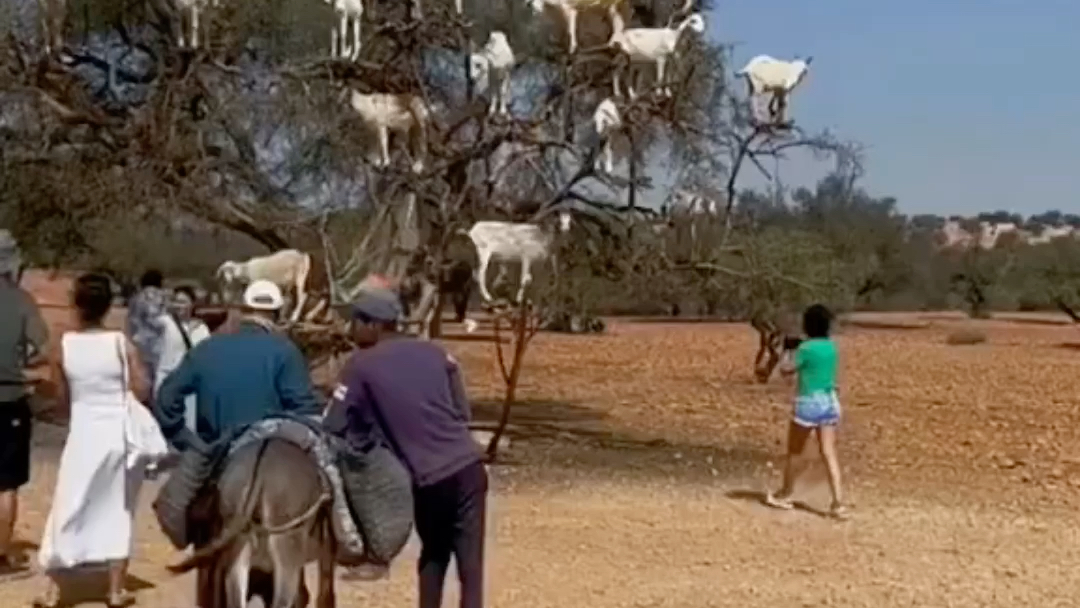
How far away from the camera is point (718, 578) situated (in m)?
11.0

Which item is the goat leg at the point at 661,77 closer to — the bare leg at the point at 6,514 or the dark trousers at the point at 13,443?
the dark trousers at the point at 13,443

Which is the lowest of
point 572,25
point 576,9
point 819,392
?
point 819,392

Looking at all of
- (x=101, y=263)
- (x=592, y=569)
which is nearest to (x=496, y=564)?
(x=592, y=569)

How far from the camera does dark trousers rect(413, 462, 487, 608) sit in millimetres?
7742

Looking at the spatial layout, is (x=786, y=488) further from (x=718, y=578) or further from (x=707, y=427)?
(x=707, y=427)

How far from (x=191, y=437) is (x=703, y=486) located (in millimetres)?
8502

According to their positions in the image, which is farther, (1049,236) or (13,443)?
(1049,236)

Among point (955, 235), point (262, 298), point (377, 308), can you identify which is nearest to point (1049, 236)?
point (955, 235)

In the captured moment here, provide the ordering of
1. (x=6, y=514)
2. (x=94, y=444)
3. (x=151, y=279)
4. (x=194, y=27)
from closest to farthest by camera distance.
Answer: (x=94, y=444), (x=6, y=514), (x=151, y=279), (x=194, y=27)

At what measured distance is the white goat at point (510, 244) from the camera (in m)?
16.3

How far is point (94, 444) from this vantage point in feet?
30.2

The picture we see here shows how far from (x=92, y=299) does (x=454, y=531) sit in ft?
7.35

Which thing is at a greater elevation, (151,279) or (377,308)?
(377,308)

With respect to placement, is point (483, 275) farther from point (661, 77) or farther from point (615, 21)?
point (615, 21)
